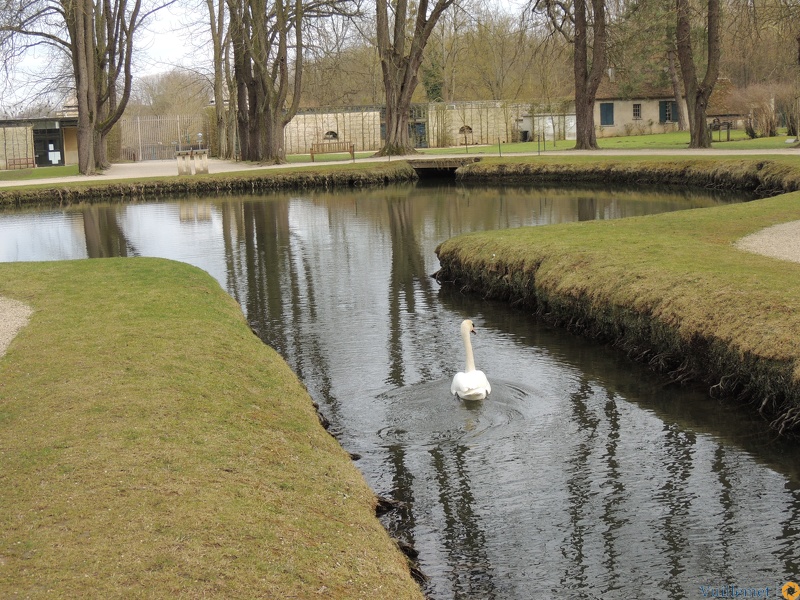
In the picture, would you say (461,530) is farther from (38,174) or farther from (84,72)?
(38,174)

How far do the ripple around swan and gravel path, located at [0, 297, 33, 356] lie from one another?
3981mm

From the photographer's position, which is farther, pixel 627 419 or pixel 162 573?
pixel 627 419

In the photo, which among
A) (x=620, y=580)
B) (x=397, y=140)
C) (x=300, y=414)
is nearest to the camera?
(x=620, y=580)

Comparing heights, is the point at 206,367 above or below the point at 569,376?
above

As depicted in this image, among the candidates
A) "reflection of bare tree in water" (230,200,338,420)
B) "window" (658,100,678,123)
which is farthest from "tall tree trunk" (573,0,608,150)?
"window" (658,100,678,123)

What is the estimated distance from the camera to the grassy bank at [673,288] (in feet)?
31.6

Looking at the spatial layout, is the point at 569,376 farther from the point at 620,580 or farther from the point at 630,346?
the point at 620,580

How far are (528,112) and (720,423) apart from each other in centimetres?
5418

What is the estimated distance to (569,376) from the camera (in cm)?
1116

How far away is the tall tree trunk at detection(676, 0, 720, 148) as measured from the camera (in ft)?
119

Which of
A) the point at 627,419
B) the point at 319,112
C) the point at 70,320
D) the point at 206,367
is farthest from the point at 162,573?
the point at 319,112

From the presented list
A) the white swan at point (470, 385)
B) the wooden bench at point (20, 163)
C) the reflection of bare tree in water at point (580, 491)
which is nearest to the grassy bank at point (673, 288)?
the reflection of bare tree in water at point (580, 491)

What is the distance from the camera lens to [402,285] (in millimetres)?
17000

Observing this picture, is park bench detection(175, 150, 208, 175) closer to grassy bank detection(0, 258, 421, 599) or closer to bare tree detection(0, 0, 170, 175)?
bare tree detection(0, 0, 170, 175)
